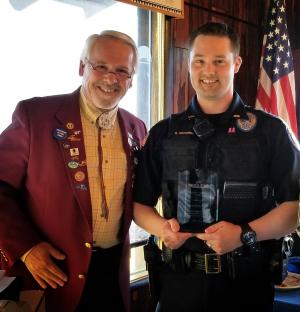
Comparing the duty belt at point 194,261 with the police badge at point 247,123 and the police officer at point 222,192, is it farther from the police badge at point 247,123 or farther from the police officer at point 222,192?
the police badge at point 247,123

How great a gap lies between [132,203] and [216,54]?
697 millimetres

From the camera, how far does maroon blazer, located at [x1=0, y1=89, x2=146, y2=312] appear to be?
1.47 metres

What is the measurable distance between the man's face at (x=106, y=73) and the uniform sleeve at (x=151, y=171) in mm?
233

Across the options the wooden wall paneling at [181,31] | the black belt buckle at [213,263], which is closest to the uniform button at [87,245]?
the black belt buckle at [213,263]

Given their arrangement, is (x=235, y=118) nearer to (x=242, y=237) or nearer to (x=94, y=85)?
(x=242, y=237)

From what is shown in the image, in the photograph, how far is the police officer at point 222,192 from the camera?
4.69 ft

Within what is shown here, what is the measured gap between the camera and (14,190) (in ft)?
4.91

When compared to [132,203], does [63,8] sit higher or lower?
higher

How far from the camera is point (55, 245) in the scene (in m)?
1.53

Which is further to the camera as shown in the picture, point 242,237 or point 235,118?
point 235,118

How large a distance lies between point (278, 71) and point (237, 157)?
1.94 m

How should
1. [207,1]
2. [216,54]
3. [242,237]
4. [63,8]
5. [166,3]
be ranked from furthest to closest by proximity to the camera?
[207,1], [166,3], [63,8], [216,54], [242,237]

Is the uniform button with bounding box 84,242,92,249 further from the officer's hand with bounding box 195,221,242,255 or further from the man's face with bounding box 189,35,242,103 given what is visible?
the man's face with bounding box 189,35,242,103

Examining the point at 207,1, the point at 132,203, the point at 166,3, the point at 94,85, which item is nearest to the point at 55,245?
the point at 132,203
